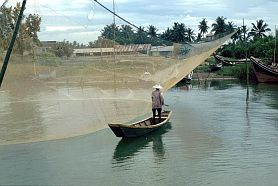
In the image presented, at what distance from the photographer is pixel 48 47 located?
41.6ft

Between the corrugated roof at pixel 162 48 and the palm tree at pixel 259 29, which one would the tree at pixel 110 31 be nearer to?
the corrugated roof at pixel 162 48

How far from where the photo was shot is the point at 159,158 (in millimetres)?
9359

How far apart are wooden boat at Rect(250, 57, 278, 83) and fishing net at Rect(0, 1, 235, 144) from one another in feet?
57.0

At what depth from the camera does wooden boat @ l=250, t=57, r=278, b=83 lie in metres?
31.1

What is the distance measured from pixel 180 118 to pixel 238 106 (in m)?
4.25

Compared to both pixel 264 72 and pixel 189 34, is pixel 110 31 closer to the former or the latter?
pixel 264 72

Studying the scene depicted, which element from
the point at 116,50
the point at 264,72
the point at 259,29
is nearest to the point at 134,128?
the point at 116,50

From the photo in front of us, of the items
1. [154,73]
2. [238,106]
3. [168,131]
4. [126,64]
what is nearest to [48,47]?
[126,64]

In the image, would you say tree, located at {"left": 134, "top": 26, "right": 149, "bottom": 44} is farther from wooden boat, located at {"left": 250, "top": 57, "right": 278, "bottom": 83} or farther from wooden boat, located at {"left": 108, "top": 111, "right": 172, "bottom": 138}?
wooden boat, located at {"left": 250, "top": 57, "right": 278, "bottom": 83}

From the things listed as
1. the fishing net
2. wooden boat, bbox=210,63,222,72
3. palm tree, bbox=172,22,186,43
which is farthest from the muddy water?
palm tree, bbox=172,22,186,43

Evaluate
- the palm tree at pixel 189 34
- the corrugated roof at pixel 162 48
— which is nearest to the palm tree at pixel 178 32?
the palm tree at pixel 189 34

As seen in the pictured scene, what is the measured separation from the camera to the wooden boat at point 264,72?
3111cm

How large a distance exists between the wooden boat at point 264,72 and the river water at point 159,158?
1812cm

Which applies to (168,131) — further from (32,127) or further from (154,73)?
(32,127)
